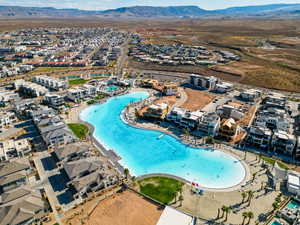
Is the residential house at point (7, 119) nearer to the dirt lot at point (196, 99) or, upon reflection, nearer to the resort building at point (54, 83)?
the resort building at point (54, 83)

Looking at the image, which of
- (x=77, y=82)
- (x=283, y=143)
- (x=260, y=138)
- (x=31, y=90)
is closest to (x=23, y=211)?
(x=260, y=138)

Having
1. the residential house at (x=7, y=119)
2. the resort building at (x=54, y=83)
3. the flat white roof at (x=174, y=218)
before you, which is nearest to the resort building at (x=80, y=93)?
the resort building at (x=54, y=83)

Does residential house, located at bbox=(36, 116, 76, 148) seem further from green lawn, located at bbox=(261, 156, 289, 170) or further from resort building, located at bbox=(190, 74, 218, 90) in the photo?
resort building, located at bbox=(190, 74, 218, 90)

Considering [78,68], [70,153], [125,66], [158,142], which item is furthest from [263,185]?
[78,68]

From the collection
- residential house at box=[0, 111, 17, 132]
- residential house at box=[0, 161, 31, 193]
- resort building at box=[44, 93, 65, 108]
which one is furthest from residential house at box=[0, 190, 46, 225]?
resort building at box=[44, 93, 65, 108]

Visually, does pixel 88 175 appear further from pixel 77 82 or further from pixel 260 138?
pixel 77 82

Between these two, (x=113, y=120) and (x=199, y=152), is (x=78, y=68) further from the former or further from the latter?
(x=199, y=152)
